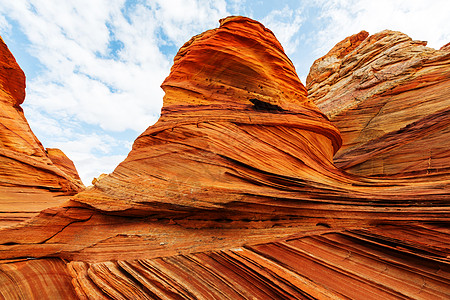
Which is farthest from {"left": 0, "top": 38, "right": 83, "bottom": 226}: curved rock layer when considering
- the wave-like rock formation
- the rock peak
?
the rock peak

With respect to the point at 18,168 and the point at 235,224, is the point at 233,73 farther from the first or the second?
the point at 18,168

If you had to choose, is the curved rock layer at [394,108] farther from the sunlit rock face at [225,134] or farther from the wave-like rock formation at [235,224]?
the sunlit rock face at [225,134]

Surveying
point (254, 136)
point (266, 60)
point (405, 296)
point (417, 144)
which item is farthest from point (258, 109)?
point (417, 144)

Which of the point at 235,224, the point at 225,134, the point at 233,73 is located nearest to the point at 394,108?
the point at 233,73

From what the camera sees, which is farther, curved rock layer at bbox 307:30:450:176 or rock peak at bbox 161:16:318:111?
rock peak at bbox 161:16:318:111

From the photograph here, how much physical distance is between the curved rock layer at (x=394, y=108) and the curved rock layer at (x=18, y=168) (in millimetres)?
15281

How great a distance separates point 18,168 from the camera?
12.8 meters

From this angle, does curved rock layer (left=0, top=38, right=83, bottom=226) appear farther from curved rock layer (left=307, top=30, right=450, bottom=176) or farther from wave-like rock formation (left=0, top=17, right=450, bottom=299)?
curved rock layer (left=307, top=30, right=450, bottom=176)

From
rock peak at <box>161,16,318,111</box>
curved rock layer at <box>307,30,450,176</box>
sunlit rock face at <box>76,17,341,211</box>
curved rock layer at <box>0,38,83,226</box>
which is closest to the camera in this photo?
sunlit rock face at <box>76,17,341,211</box>

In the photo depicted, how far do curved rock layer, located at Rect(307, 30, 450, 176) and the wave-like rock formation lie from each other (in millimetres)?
1930

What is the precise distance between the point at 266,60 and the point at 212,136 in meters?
5.21

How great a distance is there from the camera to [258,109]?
7.81 metres

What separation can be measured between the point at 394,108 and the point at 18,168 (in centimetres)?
2294

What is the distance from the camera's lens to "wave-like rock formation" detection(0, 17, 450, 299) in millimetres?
4062
